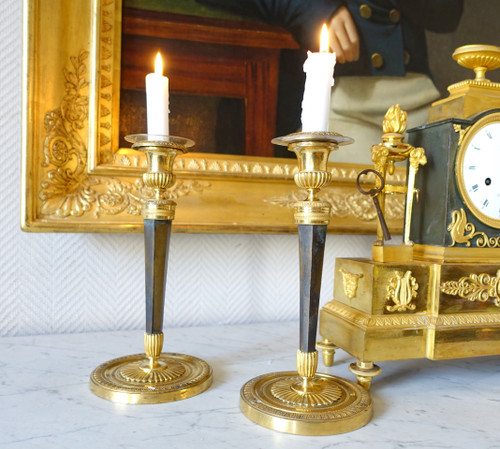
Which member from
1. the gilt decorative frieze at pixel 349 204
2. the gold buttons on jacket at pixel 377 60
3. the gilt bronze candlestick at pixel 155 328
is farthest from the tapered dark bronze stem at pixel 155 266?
the gold buttons on jacket at pixel 377 60

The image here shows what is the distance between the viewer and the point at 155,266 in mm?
543

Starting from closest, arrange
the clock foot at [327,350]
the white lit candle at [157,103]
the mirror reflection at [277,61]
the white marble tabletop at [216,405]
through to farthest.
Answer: the white marble tabletop at [216,405]
the white lit candle at [157,103]
the clock foot at [327,350]
the mirror reflection at [277,61]

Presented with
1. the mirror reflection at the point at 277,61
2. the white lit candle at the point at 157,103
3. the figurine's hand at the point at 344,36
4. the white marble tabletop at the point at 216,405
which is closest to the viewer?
the white marble tabletop at the point at 216,405

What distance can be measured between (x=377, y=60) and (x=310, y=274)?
1.98 ft

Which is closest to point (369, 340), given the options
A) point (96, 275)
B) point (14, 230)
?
point (96, 275)

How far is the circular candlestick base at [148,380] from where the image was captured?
0.49 meters

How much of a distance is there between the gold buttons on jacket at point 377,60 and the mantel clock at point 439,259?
298mm

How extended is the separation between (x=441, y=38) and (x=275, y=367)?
774 millimetres

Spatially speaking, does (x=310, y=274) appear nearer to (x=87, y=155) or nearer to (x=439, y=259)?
(x=439, y=259)

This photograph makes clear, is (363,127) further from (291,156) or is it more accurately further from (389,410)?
(389,410)

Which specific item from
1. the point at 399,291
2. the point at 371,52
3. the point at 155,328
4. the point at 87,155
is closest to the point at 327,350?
the point at 399,291

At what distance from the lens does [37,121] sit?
0.69 metres

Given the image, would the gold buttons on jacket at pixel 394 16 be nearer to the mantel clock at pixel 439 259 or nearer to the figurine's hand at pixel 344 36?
the figurine's hand at pixel 344 36

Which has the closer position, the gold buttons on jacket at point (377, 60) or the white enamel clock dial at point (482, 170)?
the white enamel clock dial at point (482, 170)
